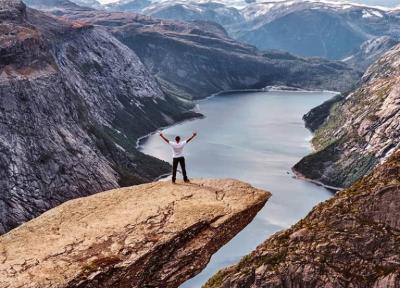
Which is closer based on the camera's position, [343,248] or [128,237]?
[128,237]

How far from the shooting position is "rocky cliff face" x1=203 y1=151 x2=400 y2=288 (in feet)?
375

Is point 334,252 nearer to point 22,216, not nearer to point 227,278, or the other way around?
point 227,278

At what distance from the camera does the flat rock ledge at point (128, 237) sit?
48.4 metres

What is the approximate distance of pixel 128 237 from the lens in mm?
51031

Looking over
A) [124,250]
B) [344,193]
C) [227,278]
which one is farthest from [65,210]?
[344,193]

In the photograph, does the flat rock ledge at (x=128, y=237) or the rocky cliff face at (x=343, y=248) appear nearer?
the flat rock ledge at (x=128, y=237)

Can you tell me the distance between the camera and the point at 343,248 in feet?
383

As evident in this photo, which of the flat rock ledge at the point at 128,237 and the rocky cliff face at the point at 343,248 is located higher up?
the flat rock ledge at the point at 128,237

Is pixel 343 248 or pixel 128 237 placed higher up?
pixel 128 237

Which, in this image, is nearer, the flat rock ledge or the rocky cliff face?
the flat rock ledge

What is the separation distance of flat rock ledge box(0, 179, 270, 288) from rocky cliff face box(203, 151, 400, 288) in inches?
2516

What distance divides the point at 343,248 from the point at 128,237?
75529 mm

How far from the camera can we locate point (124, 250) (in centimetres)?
5000

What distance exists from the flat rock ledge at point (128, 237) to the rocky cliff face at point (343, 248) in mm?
63915
